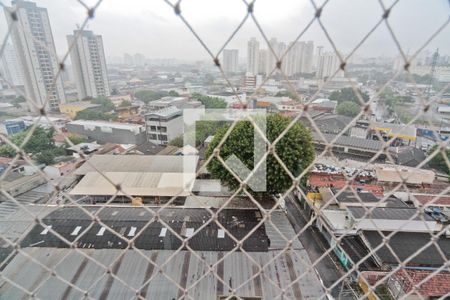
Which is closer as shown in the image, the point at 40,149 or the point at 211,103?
the point at 40,149

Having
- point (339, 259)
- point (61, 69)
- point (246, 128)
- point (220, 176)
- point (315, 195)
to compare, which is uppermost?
point (61, 69)

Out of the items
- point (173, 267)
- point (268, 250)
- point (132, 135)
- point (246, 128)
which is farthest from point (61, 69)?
point (132, 135)

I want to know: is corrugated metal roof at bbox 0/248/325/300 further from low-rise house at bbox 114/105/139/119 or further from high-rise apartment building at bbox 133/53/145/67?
high-rise apartment building at bbox 133/53/145/67

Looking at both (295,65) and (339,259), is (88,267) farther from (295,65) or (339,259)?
(295,65)

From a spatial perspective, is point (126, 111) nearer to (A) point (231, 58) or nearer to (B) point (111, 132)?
(B) point (111, 132)

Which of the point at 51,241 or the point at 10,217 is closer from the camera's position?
the point at 51,241


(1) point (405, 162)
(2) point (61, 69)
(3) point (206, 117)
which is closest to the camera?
(2) point (61, 69)

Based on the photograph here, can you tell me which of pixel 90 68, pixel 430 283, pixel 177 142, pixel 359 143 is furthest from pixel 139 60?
pixel 430 283
